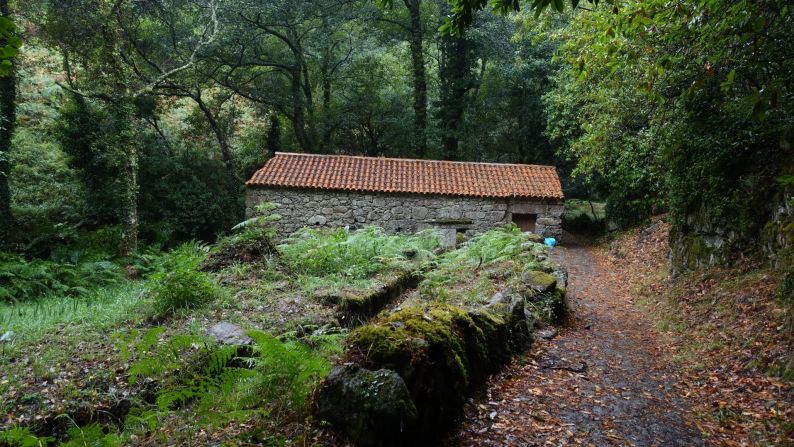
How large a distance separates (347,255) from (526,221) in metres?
8.93

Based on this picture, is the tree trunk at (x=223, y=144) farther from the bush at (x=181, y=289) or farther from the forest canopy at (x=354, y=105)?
the bush at (x=181, y=289)

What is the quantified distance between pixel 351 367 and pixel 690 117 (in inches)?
276

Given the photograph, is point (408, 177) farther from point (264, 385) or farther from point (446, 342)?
point (264, 385)

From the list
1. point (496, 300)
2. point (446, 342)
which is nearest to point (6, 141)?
point (496, 300)

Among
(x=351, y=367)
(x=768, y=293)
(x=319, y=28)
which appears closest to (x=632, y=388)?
(x=768, y=293)

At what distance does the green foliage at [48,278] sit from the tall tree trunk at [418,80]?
13.3m

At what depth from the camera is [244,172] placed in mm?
19125

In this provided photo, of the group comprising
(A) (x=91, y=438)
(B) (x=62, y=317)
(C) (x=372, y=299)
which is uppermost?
(A) (x=91, y=438)

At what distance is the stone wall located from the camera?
14492 millimetres

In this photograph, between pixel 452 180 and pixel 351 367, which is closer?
pixel 351 367

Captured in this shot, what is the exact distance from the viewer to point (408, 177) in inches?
612

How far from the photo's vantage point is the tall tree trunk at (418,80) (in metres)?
19.8

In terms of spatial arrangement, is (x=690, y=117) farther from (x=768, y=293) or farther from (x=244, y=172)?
(x=244, y=172)

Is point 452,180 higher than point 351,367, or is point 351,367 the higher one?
point 452,180
